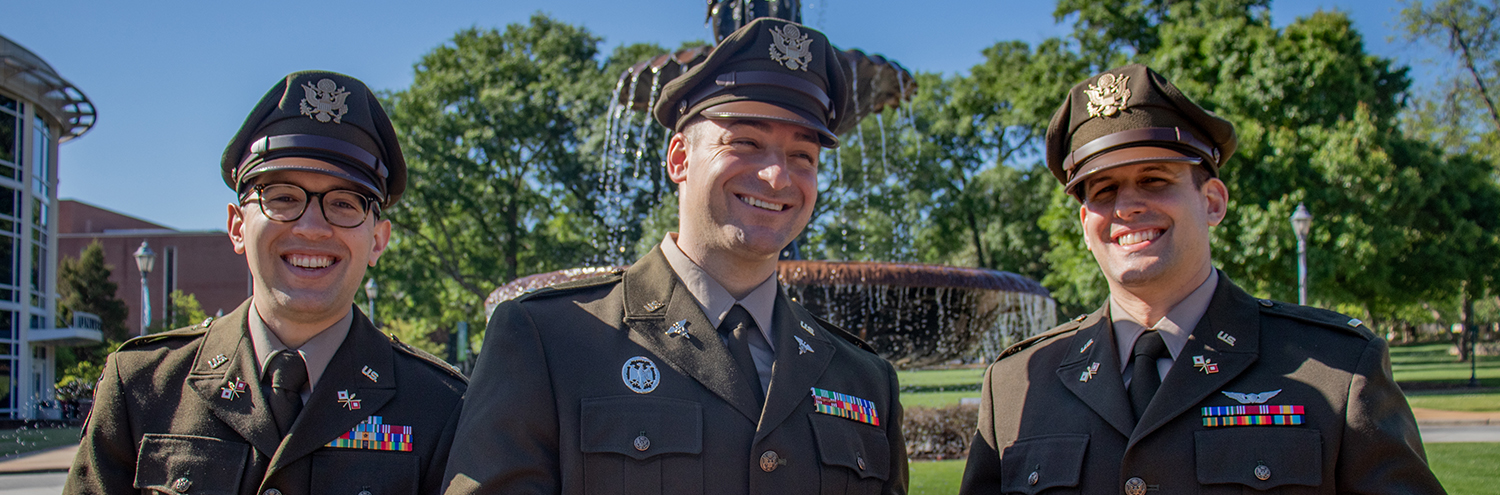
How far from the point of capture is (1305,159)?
21406 mm

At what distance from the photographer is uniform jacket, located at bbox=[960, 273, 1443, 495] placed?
8.53 ft

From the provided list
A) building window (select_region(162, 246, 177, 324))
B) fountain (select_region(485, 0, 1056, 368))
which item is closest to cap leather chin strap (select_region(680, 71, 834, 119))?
fountain (select_region(485, 0, 1056, 368))

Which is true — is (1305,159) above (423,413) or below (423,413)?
above

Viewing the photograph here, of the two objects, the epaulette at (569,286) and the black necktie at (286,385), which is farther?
the black necktie at (286,385)

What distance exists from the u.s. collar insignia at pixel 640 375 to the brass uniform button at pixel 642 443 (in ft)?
0.44

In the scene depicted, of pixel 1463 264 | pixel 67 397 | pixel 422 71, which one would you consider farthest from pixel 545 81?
pixel 1463 264

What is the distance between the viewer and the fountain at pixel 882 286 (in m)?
8.16

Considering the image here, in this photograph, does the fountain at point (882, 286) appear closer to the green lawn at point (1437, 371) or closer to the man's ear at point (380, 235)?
the man's ear at point (380, 235)

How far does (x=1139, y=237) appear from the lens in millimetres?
2920

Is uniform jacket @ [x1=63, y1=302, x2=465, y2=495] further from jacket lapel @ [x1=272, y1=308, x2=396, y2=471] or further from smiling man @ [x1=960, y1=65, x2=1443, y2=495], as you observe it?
smiling man @ [x1=960, y1=65, x2=1443, y2=495]

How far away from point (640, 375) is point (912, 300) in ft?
22.4

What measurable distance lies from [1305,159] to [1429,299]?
6.85 m

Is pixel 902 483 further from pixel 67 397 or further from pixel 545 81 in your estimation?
pixel 545 81

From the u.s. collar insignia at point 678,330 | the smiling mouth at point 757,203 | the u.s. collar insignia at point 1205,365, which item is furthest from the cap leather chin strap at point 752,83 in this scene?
the u.s. collar insignia at point 1205,365
